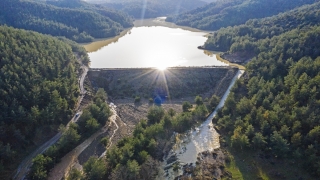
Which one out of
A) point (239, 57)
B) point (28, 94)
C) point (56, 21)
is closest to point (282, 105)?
point (28, 94)

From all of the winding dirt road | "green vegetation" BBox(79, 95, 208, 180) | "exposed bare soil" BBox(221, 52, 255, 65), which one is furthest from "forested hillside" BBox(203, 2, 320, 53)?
the winding dirt road

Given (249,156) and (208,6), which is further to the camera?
(208,6)

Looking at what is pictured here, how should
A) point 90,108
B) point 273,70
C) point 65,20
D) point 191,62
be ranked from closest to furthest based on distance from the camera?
point 90,108 → point 273,70 → point 191,62 → point 65,20

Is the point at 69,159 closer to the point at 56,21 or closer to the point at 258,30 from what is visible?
the point at 258,30

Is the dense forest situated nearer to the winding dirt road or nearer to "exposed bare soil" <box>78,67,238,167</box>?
"exposed bare soil" <box>78,67,238,167</box>

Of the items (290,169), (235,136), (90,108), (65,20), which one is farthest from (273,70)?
(65,20)

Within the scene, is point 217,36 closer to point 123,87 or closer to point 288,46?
point 288,46
